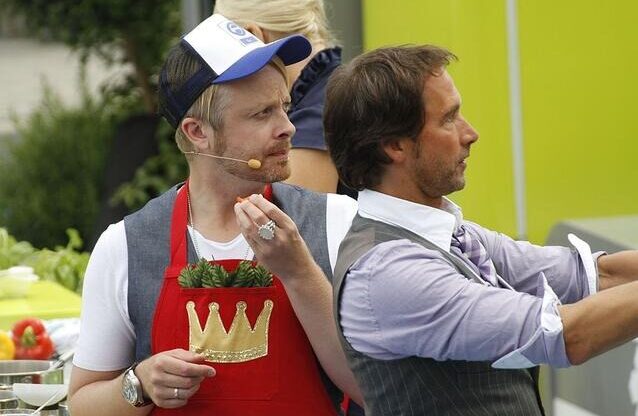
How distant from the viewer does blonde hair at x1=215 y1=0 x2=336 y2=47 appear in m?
3.26

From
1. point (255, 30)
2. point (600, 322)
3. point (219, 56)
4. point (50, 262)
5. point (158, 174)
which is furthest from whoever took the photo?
point (158, 174)

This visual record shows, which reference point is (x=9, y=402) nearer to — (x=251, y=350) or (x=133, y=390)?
(x=133, y=390)

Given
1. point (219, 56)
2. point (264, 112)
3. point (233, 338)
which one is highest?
point (219, 56)

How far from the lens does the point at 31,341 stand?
335 cm

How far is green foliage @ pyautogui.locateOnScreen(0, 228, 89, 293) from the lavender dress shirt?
2.79m

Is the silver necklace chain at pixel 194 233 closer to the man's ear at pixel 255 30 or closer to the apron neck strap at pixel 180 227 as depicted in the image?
the apron neck strap at pixel 180 227

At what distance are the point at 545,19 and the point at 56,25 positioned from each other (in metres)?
6.02

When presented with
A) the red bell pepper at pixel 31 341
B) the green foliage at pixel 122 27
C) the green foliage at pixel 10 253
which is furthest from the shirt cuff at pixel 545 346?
the green foliage at pixel 122 27

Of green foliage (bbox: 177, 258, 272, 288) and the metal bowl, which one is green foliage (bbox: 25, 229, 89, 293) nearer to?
the metal bowl

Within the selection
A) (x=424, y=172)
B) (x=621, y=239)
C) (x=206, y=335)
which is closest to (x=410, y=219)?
(x=424, y=172)

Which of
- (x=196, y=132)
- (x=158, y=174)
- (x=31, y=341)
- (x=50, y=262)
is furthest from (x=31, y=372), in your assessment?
(x=158, y=174)

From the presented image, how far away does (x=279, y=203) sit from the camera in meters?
2.50

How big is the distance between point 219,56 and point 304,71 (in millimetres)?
847

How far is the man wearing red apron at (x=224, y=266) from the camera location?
7.66ft
